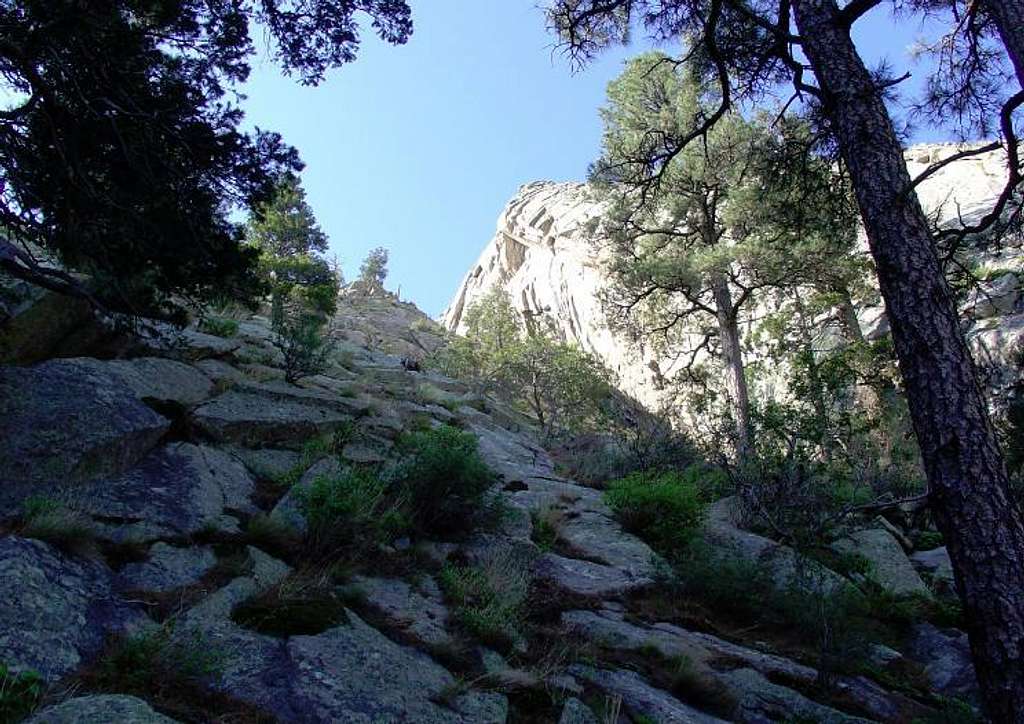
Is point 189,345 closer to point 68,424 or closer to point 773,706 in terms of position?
point 68,424

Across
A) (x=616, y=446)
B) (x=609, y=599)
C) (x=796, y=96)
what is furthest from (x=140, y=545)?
(x=616, y=446)

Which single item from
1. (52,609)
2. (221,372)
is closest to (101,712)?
(52,609)

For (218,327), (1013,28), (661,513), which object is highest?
(1013,28)

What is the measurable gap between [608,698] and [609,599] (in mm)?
2307

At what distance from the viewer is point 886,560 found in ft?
29.5

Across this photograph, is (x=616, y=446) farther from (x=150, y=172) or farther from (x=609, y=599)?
(x=150, y=172)

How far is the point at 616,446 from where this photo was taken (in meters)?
14.8

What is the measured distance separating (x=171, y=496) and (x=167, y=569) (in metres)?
1.14

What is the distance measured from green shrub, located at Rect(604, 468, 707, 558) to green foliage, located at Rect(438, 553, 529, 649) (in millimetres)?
2757

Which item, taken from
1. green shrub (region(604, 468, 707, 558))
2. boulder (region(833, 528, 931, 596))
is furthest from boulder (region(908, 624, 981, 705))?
green shrub (region(604, 468, 707, 558))

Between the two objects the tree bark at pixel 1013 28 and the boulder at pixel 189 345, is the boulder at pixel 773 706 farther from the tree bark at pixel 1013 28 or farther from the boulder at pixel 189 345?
the boulder at pixel 189 345

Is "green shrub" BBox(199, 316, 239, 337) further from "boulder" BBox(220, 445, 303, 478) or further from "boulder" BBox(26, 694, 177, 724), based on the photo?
"boulder" BBox(26, 694, 177, 724)

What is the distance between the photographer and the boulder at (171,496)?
508cm

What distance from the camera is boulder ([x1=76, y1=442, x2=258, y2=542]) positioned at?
16.7 ft
